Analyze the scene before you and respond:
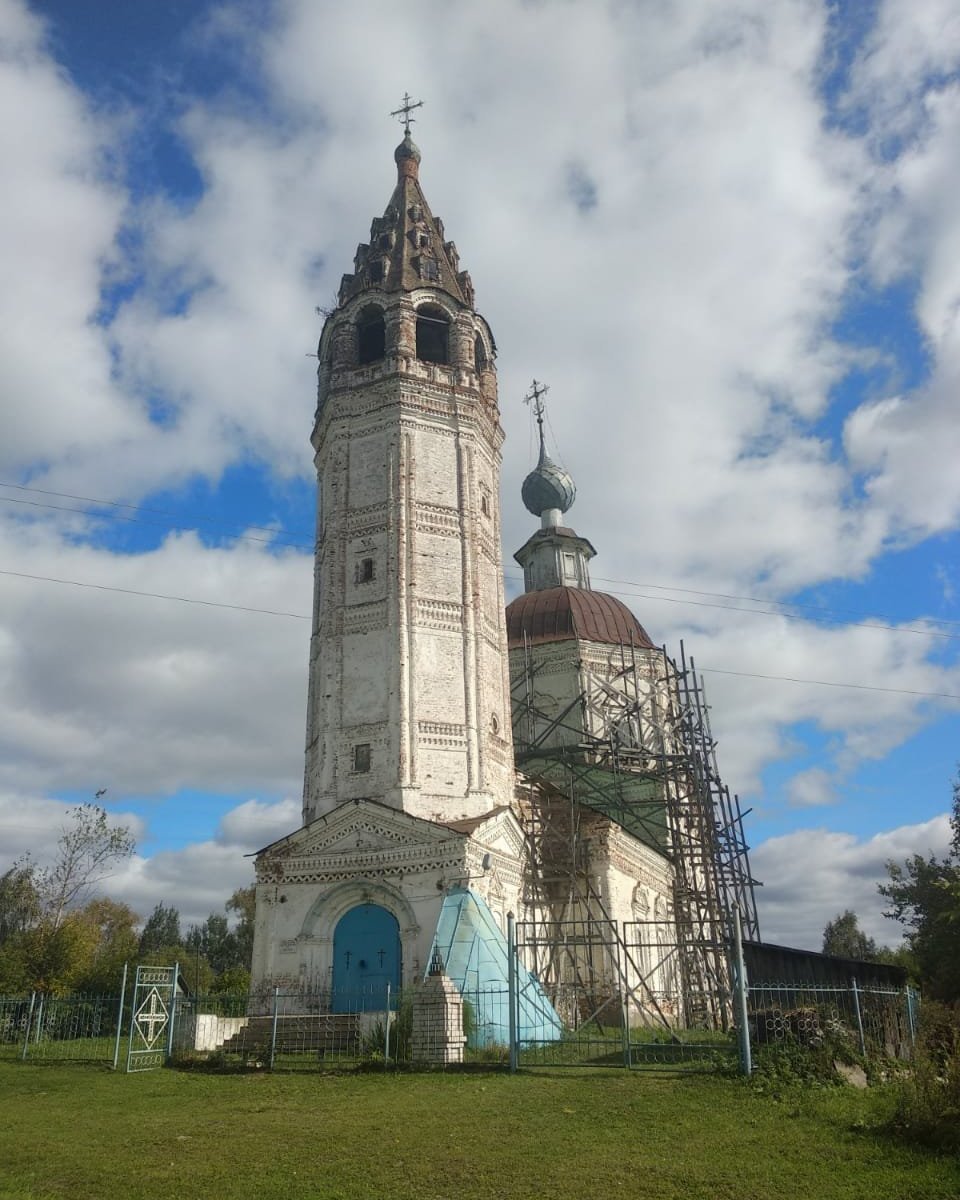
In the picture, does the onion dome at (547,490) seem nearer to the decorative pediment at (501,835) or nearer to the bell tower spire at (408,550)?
the bell tower spire at (408,550)

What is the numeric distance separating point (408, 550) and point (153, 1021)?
10226 millimetres

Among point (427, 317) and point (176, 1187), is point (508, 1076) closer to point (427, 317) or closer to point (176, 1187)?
point (176, 1187)

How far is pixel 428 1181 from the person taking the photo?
7.08 m

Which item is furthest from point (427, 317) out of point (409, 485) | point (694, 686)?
point (694, 686)

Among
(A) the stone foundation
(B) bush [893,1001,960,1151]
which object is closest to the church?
(A) the stone foundation

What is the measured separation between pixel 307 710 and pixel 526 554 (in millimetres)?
17116

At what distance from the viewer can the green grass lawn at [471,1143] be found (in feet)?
22.6

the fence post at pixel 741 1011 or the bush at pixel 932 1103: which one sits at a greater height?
the fence post at pixel 741 1011

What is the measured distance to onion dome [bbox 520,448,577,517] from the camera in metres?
37.9

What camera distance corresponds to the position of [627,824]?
26641mm

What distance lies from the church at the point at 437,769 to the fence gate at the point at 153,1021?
6.57 feet

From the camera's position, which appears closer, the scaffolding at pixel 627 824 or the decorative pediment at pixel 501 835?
the decorative pediment at pixel 501 835

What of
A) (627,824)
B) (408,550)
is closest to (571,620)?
(627,824)

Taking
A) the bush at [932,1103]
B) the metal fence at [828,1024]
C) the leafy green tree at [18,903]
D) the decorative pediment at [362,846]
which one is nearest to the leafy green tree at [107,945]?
the leafy green tree at [18,903]
